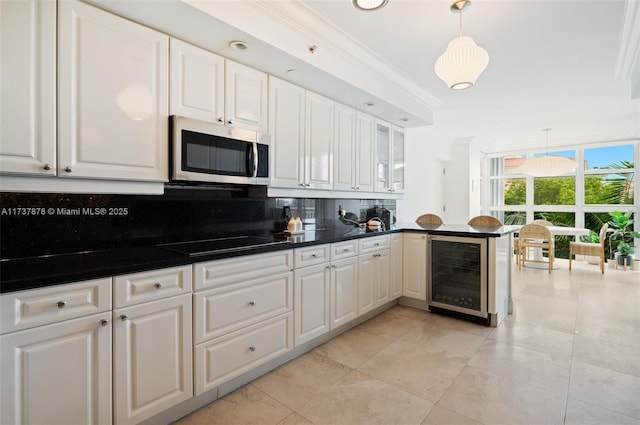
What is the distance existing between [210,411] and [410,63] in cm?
330

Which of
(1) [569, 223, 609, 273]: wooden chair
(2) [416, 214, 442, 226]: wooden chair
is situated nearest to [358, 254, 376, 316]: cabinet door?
(2) [416, 214, 442, 226]: wooden chair

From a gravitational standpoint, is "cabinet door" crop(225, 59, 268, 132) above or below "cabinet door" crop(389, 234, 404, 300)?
above

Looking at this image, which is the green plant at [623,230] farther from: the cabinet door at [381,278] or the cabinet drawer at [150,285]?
the cabinet drawer at [150,285]

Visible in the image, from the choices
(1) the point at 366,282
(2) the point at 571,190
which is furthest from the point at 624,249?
(1) the point at 366,282

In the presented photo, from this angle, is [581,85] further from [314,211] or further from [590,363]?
[314,211]

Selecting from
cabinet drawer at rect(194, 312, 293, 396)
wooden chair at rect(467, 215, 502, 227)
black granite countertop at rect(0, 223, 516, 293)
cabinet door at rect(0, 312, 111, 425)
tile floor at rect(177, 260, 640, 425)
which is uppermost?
wooden chair at rect(467, 215, 502, 227)

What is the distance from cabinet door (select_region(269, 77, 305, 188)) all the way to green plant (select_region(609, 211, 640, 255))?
6.26 m

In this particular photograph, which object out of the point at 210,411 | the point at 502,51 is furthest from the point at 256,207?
the point at 502,51

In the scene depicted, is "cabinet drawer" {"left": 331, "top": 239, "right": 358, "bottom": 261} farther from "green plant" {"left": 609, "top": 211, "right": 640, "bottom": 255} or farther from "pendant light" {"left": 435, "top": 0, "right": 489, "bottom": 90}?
"green plant" {"left": 609, "top": 211, "right": 640, "bottom": 255}

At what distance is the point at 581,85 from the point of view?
3.69m

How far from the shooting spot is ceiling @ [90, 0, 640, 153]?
2.00 meters

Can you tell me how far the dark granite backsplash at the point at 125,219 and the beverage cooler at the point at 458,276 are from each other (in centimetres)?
169

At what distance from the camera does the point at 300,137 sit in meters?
2.84

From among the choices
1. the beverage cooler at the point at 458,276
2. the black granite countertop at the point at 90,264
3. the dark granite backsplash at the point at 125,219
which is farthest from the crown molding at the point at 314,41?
the beverage cooler at the point at 458,276
